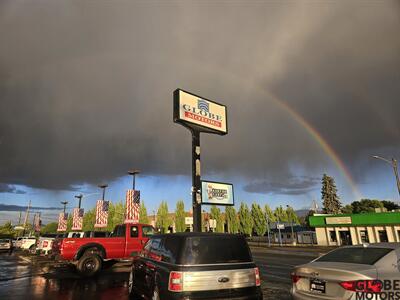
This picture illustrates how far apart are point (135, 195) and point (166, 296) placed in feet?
107

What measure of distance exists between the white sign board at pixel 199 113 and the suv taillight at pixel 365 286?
19526mm

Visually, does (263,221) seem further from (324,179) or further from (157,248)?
(157,248)

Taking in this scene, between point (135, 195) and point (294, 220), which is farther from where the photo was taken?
point (294, 220)

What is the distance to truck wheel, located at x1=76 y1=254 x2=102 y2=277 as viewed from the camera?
46.0 feet

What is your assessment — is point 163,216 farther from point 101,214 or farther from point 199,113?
point 199,113

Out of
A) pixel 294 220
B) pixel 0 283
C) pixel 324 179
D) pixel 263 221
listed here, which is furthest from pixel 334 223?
pixel 324 179

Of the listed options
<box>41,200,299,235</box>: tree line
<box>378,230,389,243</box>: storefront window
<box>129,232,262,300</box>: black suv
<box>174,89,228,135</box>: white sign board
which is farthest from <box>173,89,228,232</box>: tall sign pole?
Answer: <box>41,200,299,235</box>: tree line

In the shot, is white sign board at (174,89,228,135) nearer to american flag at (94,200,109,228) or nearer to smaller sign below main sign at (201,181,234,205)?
smaller sign below main sign at (201,181,234,205)

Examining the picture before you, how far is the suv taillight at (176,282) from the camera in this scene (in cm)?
568

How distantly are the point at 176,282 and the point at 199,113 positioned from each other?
20.7 meters

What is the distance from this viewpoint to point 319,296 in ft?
18.5

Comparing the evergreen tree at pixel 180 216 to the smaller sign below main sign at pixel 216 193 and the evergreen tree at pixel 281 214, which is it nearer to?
the evergreen tree at pixel 281 214

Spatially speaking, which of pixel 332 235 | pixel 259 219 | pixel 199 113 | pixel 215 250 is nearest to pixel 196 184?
pixel 199 113

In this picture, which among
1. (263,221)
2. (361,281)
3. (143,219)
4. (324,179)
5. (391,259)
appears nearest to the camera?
(361,281)
